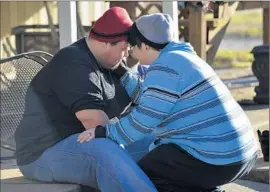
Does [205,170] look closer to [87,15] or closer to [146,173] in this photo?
[146,173]

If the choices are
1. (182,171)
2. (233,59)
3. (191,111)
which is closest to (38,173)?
(182,171)

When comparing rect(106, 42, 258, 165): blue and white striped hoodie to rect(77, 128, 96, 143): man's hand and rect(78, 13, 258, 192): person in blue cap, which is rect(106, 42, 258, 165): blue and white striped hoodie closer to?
rect(78, 13, 258, 192): person in blue cap

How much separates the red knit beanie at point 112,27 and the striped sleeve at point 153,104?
17.4 inches

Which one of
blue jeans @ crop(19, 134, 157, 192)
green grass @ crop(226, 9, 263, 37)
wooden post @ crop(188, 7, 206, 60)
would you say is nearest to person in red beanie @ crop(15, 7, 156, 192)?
blue jeans @ crop(19, 134, 157, 192)

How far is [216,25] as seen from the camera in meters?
8.38

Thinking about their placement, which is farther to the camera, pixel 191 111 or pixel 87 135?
pixel 87 135

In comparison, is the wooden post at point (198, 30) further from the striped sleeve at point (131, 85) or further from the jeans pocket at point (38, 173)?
the jeans pocket at point (38, 173)

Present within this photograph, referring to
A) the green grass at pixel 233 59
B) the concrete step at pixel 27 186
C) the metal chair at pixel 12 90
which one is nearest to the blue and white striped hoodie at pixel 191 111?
the concrete step at pixel 27 186

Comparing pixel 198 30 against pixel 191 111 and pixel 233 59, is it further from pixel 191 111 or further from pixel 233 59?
pixel 233 59

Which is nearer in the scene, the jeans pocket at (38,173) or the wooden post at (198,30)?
the jeans pocket at (38,173)

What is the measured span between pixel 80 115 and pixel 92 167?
0.29 m

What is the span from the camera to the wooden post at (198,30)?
754 cm

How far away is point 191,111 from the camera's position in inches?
138

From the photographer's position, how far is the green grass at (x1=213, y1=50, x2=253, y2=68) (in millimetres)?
15529
